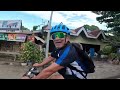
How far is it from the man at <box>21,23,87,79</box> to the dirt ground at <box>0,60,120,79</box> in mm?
227

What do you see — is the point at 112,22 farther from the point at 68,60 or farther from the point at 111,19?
the point at 68,60

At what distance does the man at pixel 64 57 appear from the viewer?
236 cm

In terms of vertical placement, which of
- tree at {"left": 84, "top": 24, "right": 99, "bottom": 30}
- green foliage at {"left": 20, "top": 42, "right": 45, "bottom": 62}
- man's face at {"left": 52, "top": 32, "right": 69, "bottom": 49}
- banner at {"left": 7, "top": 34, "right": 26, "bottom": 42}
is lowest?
green foliage at {"left": 20, "top": 42, "right": 45, "bottom": 62}

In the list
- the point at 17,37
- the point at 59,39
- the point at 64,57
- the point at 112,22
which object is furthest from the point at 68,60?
the point at 112,22

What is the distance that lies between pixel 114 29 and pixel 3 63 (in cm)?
167

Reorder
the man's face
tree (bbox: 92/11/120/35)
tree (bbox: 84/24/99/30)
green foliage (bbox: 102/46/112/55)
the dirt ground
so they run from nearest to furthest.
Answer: the man's face → the dirt ground → tree (bbox: 84/24/99/30) → tree (bbox: 92/11/120/35) → green foliage (bbox: 102/46/112/55)

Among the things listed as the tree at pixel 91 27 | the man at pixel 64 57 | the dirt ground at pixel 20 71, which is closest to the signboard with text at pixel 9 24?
the dirt ground at pixel 20 71

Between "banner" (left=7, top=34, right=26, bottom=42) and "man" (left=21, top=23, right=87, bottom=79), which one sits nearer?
"man" (left=21, top=23, right=87, bottom=79)

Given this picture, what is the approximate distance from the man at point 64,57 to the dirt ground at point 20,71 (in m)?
0.23

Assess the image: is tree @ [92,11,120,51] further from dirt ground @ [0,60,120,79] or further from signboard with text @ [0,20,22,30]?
signboard with text @ [0,20,22,30]

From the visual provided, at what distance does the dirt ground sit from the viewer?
2.79 m

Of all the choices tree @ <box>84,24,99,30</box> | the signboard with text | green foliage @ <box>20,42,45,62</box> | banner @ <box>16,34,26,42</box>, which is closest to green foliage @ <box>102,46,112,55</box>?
tree @ <box>84,24,99,30</box>

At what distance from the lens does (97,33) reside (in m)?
3.32

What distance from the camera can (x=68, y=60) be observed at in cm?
240
